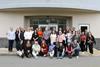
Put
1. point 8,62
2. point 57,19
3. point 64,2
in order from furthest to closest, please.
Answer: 1. point 57,19
2. point 64,2
3. point 8,62

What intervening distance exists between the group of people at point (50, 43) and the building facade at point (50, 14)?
6.51 metres

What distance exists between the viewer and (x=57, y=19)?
104 feet

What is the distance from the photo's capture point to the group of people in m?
21.6

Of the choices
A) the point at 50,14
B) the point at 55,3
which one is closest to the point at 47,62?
the point at 55,3

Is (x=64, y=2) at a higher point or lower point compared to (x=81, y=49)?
higher

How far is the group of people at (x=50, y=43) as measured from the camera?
21609 mm

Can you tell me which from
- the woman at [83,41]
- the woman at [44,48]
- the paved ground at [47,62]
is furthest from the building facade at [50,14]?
the paved ground at [47,62]

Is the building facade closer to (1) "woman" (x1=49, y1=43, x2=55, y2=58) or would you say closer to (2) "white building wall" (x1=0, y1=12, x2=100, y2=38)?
(2) "white building wall" (x1=0, y1=12, x2=100, y2=38)

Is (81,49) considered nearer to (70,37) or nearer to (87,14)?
(70,37)

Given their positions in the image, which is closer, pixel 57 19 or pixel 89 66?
pixel 89 66

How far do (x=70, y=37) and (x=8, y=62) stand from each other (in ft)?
16.0

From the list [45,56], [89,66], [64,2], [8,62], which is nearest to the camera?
[89,66]

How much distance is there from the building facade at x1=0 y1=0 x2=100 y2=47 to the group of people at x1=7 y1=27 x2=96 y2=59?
651cm

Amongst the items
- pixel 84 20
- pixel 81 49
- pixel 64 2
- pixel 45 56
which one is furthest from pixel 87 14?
pixel 45 56
